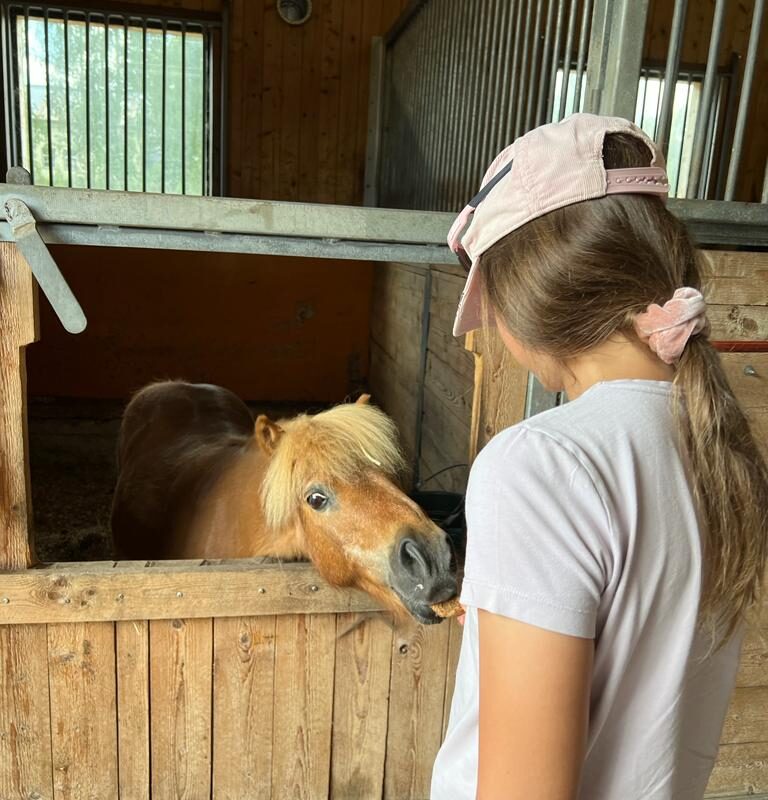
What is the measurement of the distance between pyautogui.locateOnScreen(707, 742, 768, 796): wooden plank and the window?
14.5 feet

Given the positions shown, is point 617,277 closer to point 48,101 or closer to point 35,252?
point 35,252

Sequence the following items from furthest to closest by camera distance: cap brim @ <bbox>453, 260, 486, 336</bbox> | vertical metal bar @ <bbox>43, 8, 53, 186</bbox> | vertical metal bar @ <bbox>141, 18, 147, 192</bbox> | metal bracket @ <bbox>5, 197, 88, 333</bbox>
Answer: vertical metal bar @ <bbox>141, 18, 147, 192</bbox>
vertical metal bar @ <bbox>43, 8, 53, 186</bbox>
metal bracket @ <bbox>5, 197, 88, 333</bbox>
cap brim @ <bbox>453, 260, 486, 336</bbox>

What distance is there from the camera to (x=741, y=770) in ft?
6.52

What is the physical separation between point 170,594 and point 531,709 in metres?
1.13

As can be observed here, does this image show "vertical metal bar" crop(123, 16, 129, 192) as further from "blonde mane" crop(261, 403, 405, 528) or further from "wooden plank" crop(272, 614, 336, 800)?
"wooden plank" crop(272, 614, 336, 800)

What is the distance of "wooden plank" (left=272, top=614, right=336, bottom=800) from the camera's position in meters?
1.65

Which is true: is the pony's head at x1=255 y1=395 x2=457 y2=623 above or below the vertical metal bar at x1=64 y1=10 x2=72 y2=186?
below

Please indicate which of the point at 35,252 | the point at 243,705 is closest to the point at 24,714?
the point at 243,705

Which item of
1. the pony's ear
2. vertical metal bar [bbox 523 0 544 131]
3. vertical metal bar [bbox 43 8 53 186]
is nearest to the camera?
the pony's ear

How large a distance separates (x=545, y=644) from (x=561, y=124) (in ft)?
1.69

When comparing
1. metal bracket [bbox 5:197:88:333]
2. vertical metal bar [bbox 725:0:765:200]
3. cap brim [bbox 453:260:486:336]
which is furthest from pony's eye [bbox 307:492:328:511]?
vertical metal bar [bbox 725:0:765:200]

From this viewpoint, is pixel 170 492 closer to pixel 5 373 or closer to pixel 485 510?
pixel 5 373

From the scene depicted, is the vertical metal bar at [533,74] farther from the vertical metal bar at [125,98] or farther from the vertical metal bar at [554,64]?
the vertical metal bar at [125,98]

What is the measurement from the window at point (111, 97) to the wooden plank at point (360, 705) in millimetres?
3845
